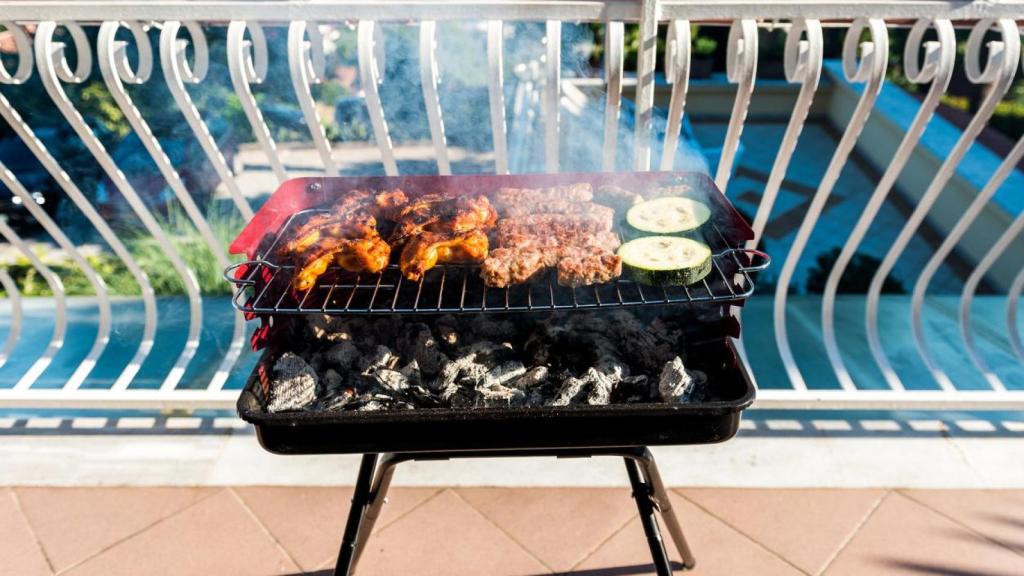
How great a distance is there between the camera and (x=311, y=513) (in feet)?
8.76

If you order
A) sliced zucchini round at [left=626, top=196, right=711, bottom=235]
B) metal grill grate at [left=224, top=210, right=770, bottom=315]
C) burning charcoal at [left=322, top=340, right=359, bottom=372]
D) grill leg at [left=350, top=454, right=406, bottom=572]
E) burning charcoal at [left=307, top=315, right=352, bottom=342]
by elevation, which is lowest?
grill leg at [left=350, top=454, right=406, bottom=572]

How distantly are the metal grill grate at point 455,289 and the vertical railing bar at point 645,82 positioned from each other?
2.24 feet

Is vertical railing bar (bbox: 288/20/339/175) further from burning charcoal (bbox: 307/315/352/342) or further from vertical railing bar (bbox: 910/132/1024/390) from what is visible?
vertical railing bar (bbox: 910/132/1024/390)

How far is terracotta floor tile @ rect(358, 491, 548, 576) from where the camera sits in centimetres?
246

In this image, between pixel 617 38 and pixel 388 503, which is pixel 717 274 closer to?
pixel 617 38

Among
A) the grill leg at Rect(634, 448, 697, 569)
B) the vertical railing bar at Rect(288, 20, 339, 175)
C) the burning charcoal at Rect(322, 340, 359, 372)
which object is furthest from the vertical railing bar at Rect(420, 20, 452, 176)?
the grill leg at Rect(634, 448, 697, 569)

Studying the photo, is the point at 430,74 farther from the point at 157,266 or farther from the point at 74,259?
the point at 157,266

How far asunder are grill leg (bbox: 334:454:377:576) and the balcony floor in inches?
17.9

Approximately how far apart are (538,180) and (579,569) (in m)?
1.37

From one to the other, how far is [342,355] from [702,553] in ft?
4.88

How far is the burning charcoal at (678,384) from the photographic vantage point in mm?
1771

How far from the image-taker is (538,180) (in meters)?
2.25

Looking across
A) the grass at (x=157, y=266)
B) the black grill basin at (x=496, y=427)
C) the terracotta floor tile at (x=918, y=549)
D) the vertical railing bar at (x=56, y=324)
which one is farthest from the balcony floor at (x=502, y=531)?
the grass at (x=157, y=266)

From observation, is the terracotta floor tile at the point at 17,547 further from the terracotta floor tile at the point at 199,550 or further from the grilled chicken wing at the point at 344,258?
the grilled chicken wing at the point at 344,258
